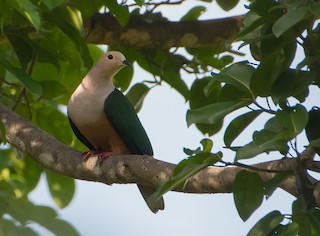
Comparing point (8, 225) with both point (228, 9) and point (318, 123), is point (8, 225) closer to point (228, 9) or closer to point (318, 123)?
point (318, 123)

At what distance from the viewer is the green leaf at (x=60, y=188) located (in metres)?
5.14

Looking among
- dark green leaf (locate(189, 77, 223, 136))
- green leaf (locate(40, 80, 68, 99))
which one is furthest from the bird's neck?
dark green leaf (locate(189, 77, 223, 136))

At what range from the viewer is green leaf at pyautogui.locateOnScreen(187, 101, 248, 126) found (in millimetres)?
2867

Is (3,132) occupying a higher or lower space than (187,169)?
lower

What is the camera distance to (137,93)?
5.19 m

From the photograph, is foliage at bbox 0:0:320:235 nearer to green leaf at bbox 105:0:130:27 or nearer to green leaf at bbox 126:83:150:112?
green leaf at bbox 105:0:130:27

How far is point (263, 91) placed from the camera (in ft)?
9.74

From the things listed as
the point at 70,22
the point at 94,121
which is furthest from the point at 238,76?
the point at 94,121

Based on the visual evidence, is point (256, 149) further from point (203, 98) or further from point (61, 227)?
point (203, 98)

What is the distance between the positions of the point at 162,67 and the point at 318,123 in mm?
2222

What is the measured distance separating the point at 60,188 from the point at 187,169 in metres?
2.48

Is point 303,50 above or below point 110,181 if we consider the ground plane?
above

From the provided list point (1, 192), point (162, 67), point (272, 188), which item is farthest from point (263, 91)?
point (162, 67)

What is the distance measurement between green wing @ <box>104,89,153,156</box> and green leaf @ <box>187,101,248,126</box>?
1.65 metres
